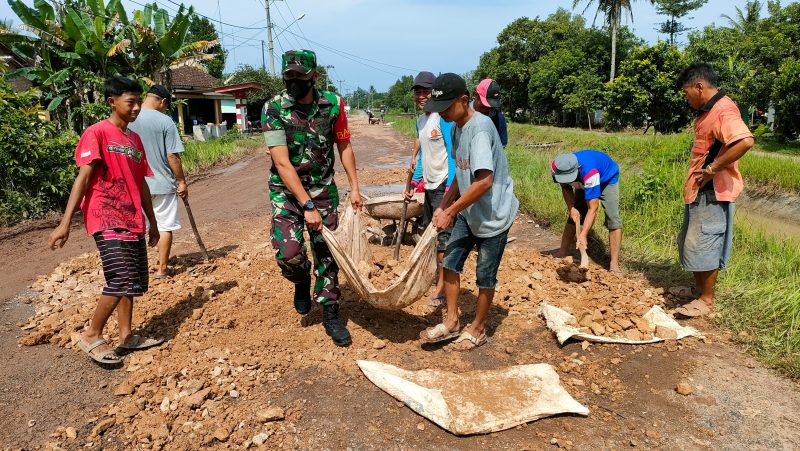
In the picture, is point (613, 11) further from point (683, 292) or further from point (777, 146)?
point (683, 292)

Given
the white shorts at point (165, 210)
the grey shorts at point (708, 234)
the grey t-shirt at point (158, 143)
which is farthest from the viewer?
the white shorts at point (165, 210)

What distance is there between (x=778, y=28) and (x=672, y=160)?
45.6 ft

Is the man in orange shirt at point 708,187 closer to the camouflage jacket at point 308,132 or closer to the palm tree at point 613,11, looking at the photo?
the camouflage jacket at point 308,132

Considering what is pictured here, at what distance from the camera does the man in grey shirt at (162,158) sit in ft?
13.5

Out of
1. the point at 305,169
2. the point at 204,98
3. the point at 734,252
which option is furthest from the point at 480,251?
the point at 204,98

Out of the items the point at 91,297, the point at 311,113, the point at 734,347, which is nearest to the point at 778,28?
the point at 734,347

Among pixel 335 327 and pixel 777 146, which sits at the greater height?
pixel 777 146

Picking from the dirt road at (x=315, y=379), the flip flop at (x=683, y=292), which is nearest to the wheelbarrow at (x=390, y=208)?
the dirt road at (x=315, y=379)

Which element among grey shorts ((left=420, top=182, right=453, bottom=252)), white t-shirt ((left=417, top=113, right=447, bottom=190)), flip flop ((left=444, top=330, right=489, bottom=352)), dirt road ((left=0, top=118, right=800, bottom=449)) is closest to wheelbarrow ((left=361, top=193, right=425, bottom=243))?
grey shorts ((left=420, top=182, right=453, bottom=252))

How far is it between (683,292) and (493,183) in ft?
6.89

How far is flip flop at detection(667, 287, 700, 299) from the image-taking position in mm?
3932

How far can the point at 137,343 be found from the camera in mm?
3178

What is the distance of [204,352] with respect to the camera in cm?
311

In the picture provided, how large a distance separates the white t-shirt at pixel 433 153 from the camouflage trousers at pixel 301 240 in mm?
902
